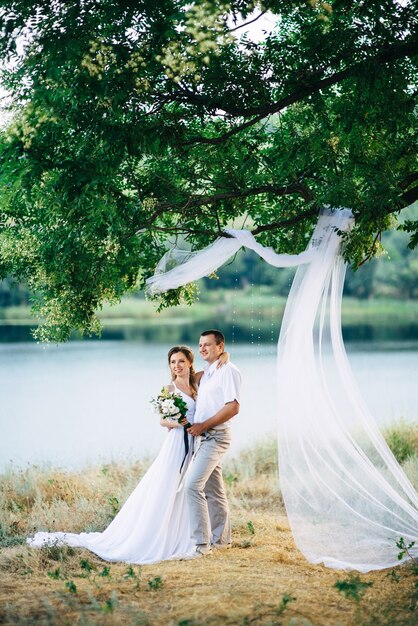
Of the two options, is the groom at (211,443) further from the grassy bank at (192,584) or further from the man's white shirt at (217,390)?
the grassy bank at (192,584)

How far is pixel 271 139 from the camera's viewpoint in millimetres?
8359

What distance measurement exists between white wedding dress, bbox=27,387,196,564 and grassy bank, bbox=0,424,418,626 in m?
0.22

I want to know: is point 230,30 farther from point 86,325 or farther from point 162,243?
point 86,325

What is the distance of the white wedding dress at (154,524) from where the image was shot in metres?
7.22

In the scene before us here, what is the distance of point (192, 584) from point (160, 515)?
1402 mm

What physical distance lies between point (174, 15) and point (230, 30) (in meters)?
0.40

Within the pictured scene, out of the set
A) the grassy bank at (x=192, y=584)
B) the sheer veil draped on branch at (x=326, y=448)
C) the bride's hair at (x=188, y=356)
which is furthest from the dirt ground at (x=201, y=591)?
the bride's hair at (x=188, y=356)

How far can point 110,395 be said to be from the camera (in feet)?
79.7

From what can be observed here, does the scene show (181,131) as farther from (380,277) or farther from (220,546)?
(380,277)

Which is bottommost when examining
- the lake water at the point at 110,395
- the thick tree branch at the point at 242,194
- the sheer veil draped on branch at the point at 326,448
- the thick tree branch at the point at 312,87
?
the lake water at the point at 110,395

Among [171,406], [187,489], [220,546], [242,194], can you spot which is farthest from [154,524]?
[242,194]

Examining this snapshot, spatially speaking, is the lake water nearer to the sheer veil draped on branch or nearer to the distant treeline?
the sheer veil draped on branch

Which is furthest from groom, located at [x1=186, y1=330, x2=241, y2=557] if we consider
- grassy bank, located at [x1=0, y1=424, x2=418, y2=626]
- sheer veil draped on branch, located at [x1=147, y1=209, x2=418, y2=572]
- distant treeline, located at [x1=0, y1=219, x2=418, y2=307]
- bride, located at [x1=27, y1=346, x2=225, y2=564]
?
distant treeline, located at [x1=0, y1=219, x2=418, y2=307]

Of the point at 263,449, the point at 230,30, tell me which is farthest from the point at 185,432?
the point at 263,449
